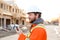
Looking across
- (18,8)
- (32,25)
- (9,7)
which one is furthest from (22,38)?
(18,8)

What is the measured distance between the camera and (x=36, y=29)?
3.39m

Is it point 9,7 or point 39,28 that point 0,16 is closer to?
point 9,7

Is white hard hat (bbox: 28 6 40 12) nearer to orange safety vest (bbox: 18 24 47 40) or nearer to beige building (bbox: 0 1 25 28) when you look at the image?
orange safety vest (bbox: 18 24 47 40)

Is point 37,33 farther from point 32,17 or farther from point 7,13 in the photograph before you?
point 7,13

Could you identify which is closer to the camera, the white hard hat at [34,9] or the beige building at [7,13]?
the white hard hat at [34,9]

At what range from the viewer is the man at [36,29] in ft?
10.9

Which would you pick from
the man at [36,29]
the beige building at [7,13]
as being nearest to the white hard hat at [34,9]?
the man at [36,29]

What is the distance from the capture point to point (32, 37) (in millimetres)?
3350

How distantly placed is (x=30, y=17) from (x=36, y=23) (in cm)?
17

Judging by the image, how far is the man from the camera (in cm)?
334

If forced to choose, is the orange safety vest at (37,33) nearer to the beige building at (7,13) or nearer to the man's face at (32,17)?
the man's face at (32,17)

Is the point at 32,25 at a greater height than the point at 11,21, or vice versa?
the point at 32,25

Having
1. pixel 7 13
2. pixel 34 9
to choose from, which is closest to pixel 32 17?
pixel 34 9

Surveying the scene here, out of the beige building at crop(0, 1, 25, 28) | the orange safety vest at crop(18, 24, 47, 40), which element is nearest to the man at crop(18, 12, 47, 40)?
the orange safety vest at crop(18, 24, 47, 40)
